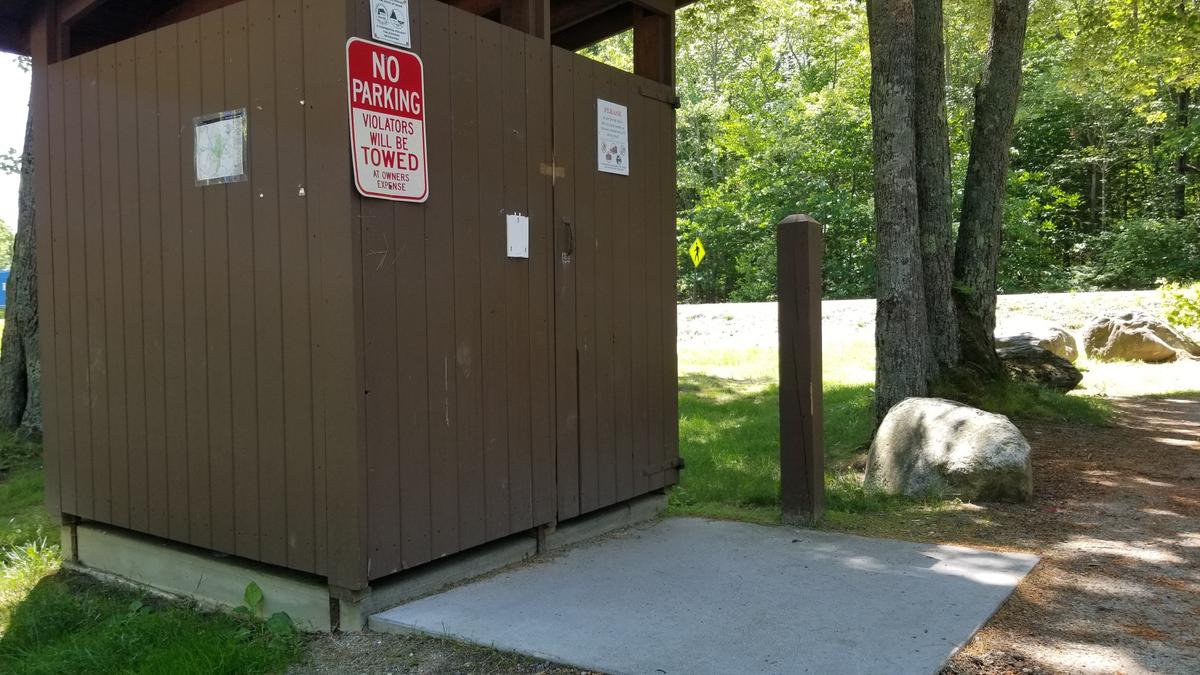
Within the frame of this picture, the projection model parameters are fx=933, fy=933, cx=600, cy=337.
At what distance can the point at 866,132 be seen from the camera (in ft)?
103

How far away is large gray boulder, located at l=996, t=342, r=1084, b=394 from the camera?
32.9 feet

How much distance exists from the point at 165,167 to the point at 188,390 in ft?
3.27

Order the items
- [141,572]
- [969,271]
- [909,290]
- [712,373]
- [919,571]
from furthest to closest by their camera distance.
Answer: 1. [712,373]
2. [969,271]
3. [909,290]
4. [141,572]
5. [919,571]

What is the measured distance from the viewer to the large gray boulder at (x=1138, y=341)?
14.6 meters

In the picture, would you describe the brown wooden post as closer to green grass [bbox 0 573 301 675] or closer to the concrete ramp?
the concrete ramp

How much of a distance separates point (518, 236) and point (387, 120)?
2.98ft

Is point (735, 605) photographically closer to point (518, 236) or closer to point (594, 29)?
point (518, 236)

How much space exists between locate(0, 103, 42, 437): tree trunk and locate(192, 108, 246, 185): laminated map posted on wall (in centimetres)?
512

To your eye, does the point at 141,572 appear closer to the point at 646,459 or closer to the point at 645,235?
the point at 646,459

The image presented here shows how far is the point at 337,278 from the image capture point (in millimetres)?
3496

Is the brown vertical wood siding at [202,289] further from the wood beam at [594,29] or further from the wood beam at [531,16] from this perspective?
the wood beam at [594,29]

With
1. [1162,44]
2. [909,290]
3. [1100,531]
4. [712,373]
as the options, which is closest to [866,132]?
[1162,44]

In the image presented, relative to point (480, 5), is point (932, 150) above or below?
below

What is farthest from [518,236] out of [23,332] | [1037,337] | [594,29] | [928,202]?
[1037,337]
